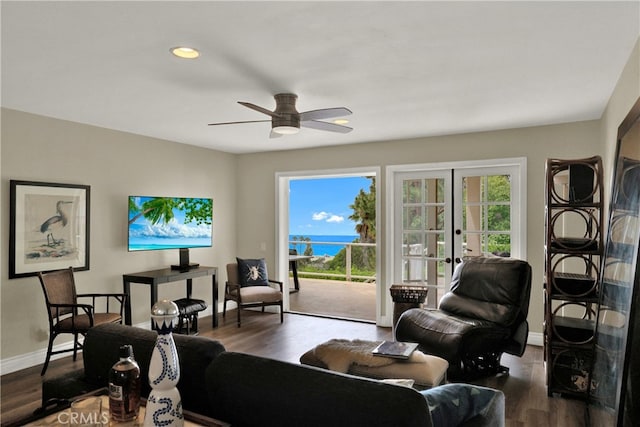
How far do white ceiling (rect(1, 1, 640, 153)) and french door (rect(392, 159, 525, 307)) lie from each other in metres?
0.91

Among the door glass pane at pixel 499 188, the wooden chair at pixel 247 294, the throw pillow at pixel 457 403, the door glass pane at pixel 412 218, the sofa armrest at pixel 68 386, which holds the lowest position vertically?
the wooden chair at pixel 247 294

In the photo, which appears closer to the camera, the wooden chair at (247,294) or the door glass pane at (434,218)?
the door glass pane at (434,218)

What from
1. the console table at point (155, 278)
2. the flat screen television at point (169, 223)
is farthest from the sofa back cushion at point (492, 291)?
the flat screen television at point (169, 223)

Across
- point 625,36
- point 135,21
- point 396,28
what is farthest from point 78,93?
point 625,36

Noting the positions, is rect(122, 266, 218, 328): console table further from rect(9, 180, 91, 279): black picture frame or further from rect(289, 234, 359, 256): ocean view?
rect(289, 234, 359, 256): ocean view

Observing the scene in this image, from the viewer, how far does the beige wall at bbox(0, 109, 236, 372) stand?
3.98m

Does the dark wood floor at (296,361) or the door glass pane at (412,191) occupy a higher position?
the door glass pane at (412,191)

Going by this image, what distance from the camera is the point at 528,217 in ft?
15.6

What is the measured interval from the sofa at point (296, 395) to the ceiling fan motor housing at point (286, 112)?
1923 mm

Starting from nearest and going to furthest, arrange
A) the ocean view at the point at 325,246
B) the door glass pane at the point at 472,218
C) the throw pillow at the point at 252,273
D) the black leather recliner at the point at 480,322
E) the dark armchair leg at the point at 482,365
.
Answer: the black leather recliner at the point at 480,322
the dark armchair leg at the point at 482,365
the door glass pane at the point at 472,218
the throw pillow at the point at 252,273
the ocean view at the point at 325,246

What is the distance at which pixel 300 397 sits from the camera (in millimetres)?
1364

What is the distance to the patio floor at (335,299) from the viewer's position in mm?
6469

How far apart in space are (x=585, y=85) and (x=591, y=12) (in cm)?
136

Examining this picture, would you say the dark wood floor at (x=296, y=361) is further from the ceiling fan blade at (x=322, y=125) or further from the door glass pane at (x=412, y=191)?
the ceiling fan blade at (x=322, y=125)
